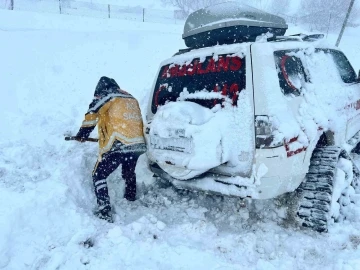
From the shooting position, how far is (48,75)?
746cm

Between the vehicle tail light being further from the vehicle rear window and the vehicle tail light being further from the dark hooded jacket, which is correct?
the dark hooded jacket

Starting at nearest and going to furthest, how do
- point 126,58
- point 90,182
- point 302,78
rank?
point 302,78 < point 90,182 < point 126,58

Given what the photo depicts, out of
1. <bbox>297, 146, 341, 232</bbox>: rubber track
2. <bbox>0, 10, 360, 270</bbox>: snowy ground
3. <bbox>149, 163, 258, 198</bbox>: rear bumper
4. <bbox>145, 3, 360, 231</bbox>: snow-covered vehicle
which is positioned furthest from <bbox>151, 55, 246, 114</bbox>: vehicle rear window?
<bbox>0, 10, 360, 270</bbox>: snowy ground

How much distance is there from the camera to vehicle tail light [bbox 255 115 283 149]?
9.29 ft

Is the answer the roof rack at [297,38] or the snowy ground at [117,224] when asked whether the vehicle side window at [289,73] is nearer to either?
the roof rack at [297,38]

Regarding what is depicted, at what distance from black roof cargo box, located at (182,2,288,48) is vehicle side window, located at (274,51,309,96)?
2.39ft

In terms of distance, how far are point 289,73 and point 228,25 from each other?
1022mm

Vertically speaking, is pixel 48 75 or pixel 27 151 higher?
pixel 48 75

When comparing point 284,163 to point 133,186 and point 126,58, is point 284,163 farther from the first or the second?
point 126,58

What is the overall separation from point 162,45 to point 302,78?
32.3ft

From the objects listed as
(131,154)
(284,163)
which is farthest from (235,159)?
(131,154)

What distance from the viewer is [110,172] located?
3.80 metres

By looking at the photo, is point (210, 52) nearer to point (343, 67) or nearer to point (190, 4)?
point (343, 67)

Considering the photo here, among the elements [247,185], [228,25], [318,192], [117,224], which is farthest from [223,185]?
[228,25]
